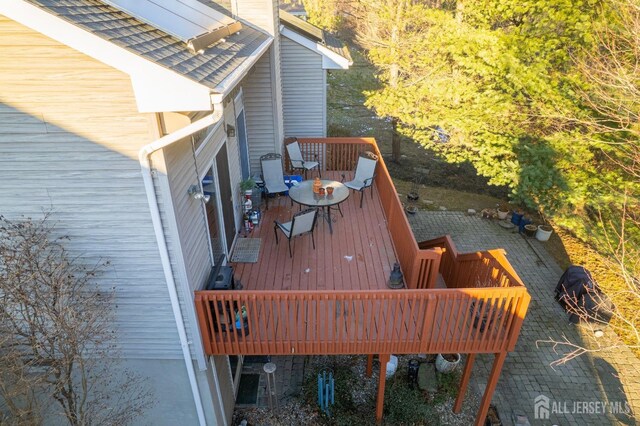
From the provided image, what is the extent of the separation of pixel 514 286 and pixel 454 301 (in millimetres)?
893

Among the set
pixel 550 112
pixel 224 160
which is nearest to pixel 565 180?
pixel 550 112

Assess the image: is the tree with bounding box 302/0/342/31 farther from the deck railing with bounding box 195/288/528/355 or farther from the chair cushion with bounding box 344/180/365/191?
the deck railing with bounding box 195/288/528/355

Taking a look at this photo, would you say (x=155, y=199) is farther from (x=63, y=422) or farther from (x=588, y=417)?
(x=588, y=417)

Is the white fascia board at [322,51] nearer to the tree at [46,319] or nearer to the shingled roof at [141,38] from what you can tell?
the shingled roof at [141,38]

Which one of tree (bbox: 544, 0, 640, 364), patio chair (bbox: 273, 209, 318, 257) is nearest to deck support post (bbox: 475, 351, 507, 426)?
tree (bbox: 544, 0, 640, 364)

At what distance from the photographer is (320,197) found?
8.31 m

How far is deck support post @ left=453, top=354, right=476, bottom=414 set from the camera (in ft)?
21.1

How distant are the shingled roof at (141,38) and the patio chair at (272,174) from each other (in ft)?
15.1

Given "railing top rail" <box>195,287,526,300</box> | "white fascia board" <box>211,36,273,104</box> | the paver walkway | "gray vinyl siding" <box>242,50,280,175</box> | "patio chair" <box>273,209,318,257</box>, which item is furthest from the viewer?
"gray vinyl siding" <box>242,50,280,175</box>

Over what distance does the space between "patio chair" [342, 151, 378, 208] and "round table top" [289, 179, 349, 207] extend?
94 centimetres

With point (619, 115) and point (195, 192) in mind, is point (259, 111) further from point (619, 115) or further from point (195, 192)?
point (619, 115)

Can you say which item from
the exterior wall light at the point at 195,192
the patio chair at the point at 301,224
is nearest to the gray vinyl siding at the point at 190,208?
the exterior wall light at the point at 195,192

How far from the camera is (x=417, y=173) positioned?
625 inches

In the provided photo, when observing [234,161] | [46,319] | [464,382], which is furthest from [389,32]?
[46,319]
